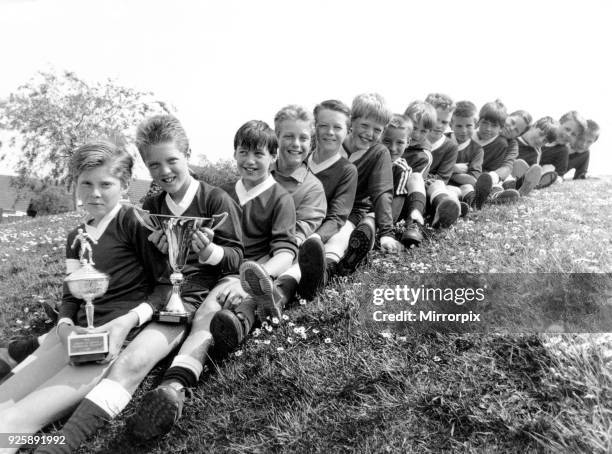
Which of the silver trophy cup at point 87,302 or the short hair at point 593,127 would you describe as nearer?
the silver trophy cup at point 87,302

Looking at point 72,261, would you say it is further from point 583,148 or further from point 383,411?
point 583,148

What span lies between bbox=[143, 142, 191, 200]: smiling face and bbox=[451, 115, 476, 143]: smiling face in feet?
15.9

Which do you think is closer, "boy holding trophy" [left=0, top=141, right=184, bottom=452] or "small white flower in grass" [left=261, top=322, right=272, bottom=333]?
"boy holding trophy" [left=0, top=141, right=184, bottom=452]

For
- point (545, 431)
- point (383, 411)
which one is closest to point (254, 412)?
point (383, 411)

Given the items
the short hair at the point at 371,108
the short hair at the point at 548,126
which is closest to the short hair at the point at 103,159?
the short hair at the point at 371,108

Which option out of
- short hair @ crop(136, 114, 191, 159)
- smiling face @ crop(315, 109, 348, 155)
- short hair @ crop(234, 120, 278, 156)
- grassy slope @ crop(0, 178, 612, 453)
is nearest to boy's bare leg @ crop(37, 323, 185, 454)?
grassy slope @ crop(0, 178, 612, 453)

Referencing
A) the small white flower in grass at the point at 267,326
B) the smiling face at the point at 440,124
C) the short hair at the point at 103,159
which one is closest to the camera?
the short hair at the point at 103,159

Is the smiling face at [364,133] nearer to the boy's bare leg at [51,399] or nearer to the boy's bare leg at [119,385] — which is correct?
the boy's bare leg at [119,385]

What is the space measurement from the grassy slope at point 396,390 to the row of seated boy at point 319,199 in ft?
0.72

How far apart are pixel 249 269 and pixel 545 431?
5.90ft

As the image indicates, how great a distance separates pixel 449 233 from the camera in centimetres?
534

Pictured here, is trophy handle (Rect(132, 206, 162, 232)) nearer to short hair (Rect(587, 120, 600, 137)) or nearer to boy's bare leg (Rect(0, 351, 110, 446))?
boy's bare leg (Rect(0, 351, 110, 446))

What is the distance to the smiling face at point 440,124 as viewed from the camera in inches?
258

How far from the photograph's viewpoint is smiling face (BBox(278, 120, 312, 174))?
476 cm
